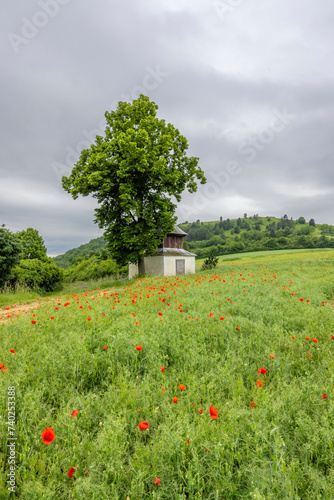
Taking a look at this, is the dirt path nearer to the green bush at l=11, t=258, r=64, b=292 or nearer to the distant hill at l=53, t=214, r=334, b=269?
the green bush at l=11, t=258, r=64, b=292

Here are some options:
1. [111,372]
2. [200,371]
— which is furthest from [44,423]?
[200,371]

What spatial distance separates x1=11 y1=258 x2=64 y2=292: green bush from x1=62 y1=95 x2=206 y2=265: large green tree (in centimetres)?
792

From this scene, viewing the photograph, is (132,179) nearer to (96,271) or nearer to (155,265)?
(155,265)

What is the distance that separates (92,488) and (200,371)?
207 cm

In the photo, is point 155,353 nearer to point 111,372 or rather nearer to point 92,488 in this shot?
point 111,372

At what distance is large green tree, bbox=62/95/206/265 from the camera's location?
59.5 ft

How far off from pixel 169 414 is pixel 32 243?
144 feet

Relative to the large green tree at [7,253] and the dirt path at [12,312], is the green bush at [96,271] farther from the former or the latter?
the dirt path at [12,312]

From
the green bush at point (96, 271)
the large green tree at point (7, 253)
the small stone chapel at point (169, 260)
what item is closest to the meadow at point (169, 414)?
the large green tree at point (7, 253)

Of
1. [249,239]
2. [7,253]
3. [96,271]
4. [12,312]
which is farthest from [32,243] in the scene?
[249,239]

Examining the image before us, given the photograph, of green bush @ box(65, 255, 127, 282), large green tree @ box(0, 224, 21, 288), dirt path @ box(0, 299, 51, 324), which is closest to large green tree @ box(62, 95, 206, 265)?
large green tree @ box(0, 224, 21, 288)

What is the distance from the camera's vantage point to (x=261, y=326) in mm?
5082

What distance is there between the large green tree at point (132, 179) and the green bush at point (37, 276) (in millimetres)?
7921

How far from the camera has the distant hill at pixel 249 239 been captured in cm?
7625
